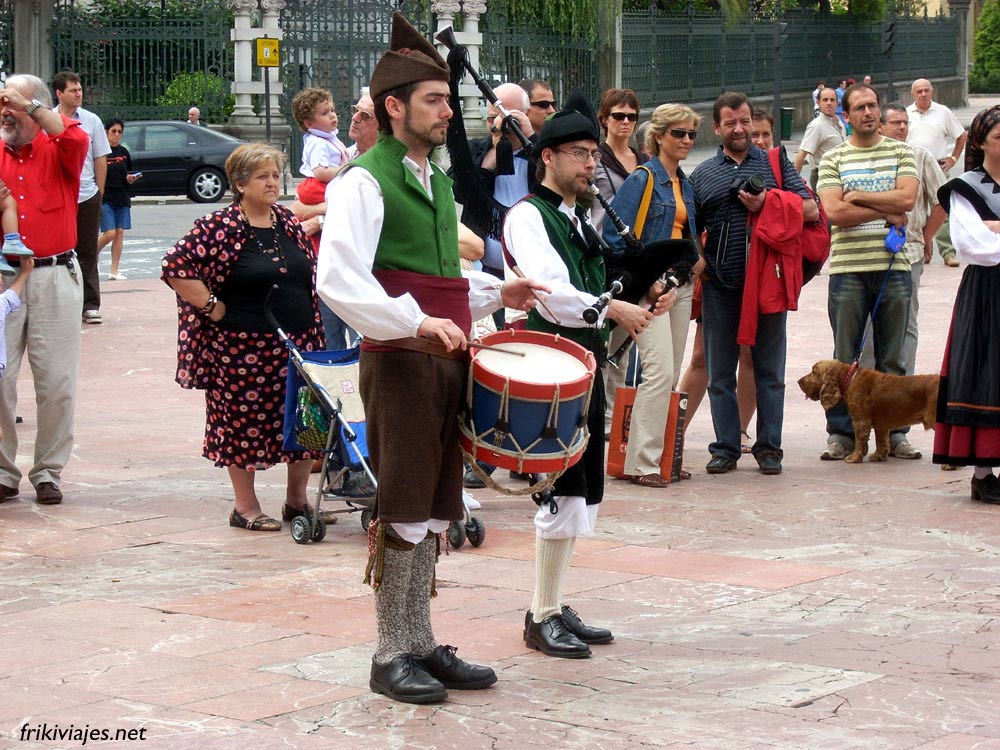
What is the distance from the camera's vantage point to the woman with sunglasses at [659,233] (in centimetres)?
860

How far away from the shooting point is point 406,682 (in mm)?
5109

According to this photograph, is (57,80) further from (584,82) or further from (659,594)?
(584,82)

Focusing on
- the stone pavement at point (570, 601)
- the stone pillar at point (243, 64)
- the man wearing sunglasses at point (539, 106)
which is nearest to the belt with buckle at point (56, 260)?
the stone pavement at point (570, 601)

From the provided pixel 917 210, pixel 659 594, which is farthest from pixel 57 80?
pixel 659 594

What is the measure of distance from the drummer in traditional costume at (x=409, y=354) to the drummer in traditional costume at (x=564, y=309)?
0.47 m

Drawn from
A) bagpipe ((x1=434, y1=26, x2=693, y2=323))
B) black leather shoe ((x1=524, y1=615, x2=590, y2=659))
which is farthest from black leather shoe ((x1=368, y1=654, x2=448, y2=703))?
bagpipe ((x1=434, y1=26, x2=693, y2=323))

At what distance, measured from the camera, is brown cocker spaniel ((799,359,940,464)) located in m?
9.29

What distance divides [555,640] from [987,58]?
209 feet

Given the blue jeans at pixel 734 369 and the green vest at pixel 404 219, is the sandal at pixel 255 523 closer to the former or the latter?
the blue jeans at pixel 734 369

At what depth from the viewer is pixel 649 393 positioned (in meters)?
8.88

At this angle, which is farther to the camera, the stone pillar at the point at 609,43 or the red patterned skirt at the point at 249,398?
the stone pillar at the point at 609,43

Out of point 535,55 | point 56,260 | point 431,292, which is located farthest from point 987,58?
point 431,292

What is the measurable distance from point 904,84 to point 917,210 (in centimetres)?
4565

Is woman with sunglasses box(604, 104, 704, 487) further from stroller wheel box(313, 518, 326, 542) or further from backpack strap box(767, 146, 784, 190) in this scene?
stroller wheel box(313, 518, 326, 542)
